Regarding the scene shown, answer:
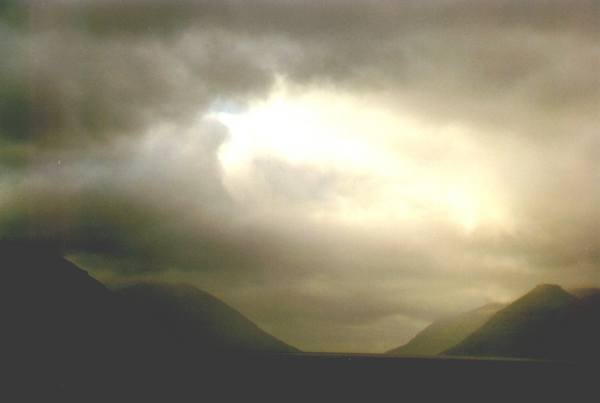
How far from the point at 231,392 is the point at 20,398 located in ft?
54.8

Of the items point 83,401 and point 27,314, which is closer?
Result: point 83,401

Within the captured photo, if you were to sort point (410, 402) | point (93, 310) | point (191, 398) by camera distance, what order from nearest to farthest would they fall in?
point (191, 398) → point (410, 402) → point (93, 310)

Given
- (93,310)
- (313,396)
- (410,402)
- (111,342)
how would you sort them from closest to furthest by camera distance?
(410,402)
(313,396)
(111,342)
(93,310)

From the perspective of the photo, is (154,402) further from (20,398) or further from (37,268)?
(37,268)

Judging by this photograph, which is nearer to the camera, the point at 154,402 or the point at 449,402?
the point at 154,402

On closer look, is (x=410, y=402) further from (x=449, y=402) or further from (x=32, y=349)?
(x=32, y=349)

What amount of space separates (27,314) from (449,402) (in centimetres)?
13350

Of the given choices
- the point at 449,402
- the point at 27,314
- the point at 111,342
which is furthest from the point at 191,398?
the point at 111,342

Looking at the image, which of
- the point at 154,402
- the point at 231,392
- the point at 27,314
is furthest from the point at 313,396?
the point at 27,314

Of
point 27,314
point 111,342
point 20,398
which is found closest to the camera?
point 20,398

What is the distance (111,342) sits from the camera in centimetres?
17512

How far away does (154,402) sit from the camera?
31344 mm

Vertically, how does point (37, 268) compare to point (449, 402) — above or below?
above

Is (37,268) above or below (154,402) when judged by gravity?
above
